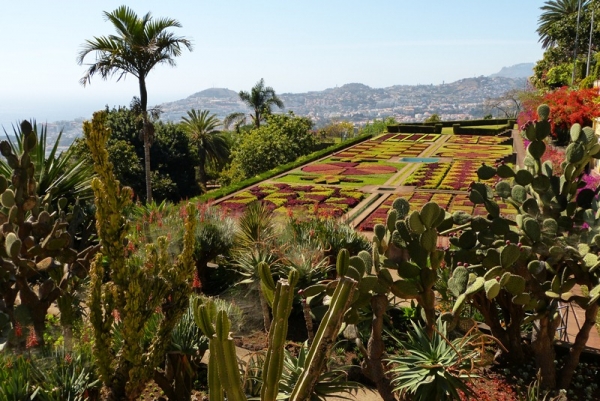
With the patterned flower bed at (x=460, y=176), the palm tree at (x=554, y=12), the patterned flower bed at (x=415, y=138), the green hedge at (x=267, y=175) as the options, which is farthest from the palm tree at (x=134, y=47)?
the palm tree at (x=554, y=12)

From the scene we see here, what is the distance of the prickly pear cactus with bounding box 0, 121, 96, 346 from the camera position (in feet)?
16.7

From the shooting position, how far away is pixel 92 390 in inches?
173

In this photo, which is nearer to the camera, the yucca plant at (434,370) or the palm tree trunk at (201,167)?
the yucca plant at (434,370)

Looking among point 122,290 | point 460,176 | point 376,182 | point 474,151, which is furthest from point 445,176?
point 122,290

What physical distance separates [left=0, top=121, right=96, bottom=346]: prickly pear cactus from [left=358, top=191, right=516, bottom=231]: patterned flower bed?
33.6 feet

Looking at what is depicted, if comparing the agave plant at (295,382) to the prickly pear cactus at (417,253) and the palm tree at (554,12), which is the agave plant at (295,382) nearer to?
the prickly pear cactus at (417,253)

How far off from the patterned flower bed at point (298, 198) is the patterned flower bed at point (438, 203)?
1.17 m

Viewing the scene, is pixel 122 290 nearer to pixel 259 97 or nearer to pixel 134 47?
pixel 134 47

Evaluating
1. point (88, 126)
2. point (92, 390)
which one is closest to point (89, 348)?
point (92, 390)

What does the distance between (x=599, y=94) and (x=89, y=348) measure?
754 inches

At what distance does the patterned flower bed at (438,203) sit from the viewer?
50.9 ft

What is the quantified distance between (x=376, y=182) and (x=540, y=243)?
17.0 meters

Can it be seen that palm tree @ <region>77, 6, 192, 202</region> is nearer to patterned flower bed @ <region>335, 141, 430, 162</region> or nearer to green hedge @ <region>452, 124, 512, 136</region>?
patterned flower bed @ <region>335, 141, 430, 162</region>

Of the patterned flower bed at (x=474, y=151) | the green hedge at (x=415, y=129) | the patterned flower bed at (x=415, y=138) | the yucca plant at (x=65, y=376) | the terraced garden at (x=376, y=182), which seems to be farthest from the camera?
the green hedge at (x=415, y=129)
